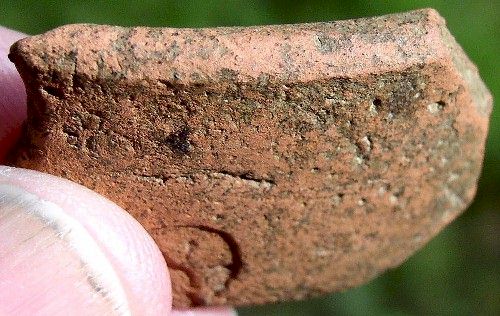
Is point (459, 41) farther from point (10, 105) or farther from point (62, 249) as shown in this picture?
point (62, 249)

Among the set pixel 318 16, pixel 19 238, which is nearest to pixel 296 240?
pixel 19 238

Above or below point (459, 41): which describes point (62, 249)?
below

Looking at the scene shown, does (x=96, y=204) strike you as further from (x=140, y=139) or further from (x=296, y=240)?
(x=296, y=240)

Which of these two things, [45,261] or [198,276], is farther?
[198,276]

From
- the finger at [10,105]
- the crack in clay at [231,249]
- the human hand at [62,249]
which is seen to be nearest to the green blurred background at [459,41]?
the finger at [10,105]

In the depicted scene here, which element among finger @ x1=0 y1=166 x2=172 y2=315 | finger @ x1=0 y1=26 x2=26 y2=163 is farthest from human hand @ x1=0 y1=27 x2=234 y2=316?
finger @ x1=0 y1=26 x2=26 y2=163

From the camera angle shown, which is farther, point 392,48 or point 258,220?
point 258,220

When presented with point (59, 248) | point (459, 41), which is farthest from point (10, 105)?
point (459, 41)

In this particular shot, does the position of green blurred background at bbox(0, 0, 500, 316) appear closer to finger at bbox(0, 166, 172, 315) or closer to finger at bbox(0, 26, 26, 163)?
finger at bbox(0, 26, 26, 163)

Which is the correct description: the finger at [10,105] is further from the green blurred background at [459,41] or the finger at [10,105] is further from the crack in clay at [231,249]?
the green blurred background at [459,41]
